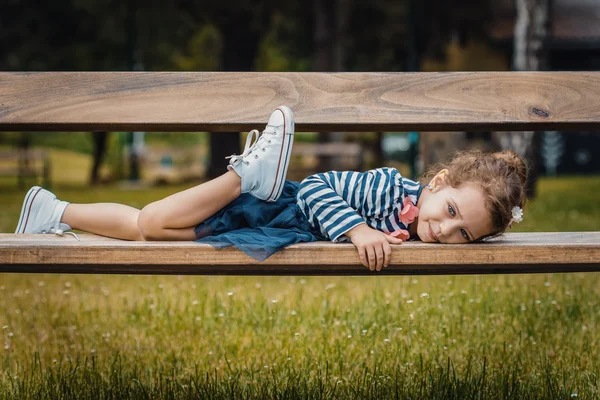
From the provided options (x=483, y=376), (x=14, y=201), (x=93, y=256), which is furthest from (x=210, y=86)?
(x=14, y=201)

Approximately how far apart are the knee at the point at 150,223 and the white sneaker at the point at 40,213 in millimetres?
353

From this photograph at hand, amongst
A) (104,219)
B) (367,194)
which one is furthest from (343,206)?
(104,219)

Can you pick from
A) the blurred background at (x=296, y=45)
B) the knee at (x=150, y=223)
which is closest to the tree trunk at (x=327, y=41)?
the blurred background at (x=296, y=45)

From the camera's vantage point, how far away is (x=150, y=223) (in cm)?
280

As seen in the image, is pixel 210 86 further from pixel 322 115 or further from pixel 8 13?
pixel 8 13

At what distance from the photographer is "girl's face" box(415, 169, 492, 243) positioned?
105 inches

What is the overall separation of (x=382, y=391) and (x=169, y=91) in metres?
1.37

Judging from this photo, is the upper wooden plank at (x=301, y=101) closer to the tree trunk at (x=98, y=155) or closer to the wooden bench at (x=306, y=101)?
the wooden bench at (x=306, y=101)

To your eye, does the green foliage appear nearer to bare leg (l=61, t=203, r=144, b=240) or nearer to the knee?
bare leg (l=61, t=203, r=144, b=240)

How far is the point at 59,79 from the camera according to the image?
2.96m

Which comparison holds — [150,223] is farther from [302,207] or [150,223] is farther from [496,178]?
[496,178]

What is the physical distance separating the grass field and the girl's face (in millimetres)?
625

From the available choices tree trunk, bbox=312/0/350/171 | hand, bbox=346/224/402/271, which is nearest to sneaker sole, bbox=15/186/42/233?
hand, bbox=346/224/402/271

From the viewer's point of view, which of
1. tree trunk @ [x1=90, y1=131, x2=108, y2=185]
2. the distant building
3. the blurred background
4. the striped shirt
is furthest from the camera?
the distant building
